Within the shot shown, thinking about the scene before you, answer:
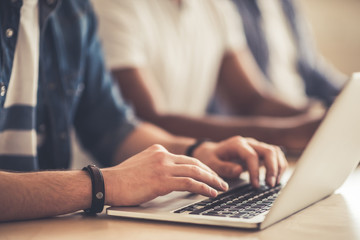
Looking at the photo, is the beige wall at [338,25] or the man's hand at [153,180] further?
the beige wall at [338,25]

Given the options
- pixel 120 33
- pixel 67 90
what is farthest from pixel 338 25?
pixel 67 90

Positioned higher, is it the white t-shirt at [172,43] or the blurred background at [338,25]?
the blurred background at [338,25]

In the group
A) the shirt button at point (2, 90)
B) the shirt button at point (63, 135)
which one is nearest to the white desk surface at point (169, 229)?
the shirt button at point (2, 90)

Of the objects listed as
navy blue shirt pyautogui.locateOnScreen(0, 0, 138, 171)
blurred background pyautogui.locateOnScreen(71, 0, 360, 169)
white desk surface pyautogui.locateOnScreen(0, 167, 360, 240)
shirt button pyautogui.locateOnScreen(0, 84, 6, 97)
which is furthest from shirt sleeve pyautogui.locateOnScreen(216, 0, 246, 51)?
white desk surface pyautogui.locateOnScreen(0, 167, 360, 240)

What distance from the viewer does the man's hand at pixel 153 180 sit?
2.27ft

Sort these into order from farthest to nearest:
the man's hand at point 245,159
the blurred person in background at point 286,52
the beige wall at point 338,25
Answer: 1. the beige wall at point 338,25
2. the blurred person in background at point 286,52
3. the man's hand at point 245,159

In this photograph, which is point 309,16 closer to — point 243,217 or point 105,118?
point 105,118

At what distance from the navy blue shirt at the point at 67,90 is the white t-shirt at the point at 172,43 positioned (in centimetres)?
36

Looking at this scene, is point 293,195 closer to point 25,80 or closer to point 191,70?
point 25,80

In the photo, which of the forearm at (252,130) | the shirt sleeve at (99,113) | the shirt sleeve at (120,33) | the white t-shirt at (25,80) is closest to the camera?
the white t-shirt at (25,80)

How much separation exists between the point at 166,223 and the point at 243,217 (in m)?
0.10

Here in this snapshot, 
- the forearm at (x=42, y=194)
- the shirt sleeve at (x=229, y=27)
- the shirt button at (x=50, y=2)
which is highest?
the shirt sleeve at (x=229, y=27)

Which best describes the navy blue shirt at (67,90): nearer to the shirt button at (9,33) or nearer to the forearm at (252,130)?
the shirt button at (9,33)

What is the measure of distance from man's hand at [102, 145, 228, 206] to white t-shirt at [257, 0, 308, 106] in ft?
6.88
